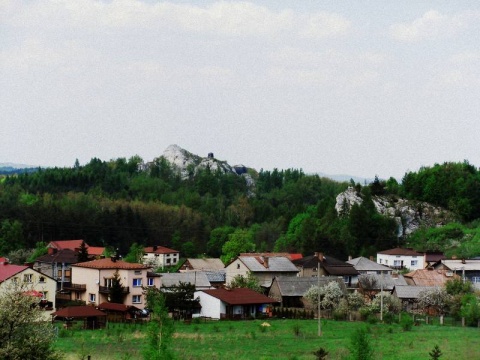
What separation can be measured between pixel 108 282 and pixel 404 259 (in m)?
33.4

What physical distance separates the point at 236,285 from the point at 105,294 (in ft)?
34.3

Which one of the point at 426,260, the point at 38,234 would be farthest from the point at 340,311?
the point at 38,234

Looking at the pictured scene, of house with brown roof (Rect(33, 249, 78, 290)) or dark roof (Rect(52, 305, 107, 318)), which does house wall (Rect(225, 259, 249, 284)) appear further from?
dark roof (Rect(52, 305, 107, 318))

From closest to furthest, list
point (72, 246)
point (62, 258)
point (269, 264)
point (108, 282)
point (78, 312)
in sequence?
1. point (78, 312)
2. point (108, 282)
3. point (269, 264)
4. point (62, 258)
5. point (72, 246)

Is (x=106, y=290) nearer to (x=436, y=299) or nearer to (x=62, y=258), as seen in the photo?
(x=62, y=258)

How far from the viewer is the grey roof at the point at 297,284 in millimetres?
58125

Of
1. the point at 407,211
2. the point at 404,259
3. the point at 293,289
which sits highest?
the point at 407,211

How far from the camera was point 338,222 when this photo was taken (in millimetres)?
92625

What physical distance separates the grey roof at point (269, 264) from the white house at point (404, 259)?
14.7 m

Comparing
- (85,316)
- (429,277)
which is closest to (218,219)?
(429,277)

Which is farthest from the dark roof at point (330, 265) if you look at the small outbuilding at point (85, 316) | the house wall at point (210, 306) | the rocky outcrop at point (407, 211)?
the small outbuilding at point (85, 316)

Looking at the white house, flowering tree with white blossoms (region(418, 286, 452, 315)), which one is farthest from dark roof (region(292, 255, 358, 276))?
flowering tree with white blossoms (region(418, 286, 452, 315))

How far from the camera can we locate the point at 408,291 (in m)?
57.0

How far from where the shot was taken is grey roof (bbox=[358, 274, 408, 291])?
62156 mm
